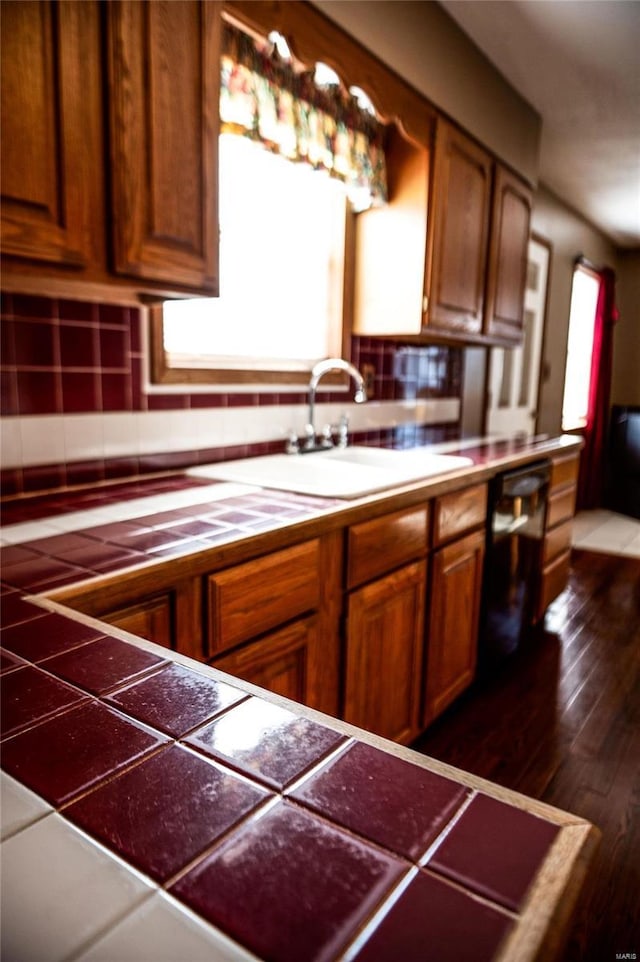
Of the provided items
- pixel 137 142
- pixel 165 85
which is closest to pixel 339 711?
pixel 137 142

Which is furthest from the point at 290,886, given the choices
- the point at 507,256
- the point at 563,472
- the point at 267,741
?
the point at 507,256

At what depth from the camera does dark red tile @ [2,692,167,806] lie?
48 cm

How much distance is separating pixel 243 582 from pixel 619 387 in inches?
249

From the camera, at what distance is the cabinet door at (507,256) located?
284 centimetres

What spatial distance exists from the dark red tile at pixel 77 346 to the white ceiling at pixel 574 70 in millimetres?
1786

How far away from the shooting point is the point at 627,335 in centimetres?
634

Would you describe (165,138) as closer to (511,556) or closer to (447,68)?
(447,68)

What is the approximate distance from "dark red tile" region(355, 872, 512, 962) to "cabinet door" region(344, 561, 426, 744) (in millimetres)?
1154

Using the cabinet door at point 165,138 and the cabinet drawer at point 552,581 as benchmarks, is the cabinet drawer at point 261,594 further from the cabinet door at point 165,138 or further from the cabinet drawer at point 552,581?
the cabinet drawer at point 552,581

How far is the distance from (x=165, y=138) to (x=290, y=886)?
1.32 meters

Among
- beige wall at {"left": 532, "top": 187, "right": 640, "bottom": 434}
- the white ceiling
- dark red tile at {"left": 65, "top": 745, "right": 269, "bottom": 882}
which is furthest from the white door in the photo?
dark red tile at {"left": 65, "top": 745, "right": 269, "bottom": 882}

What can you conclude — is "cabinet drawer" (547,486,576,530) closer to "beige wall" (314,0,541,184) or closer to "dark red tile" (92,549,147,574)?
"beige wall" (314,0,541,184)

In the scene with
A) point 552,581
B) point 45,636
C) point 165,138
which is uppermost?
point 165,138

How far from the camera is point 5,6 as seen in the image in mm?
991
